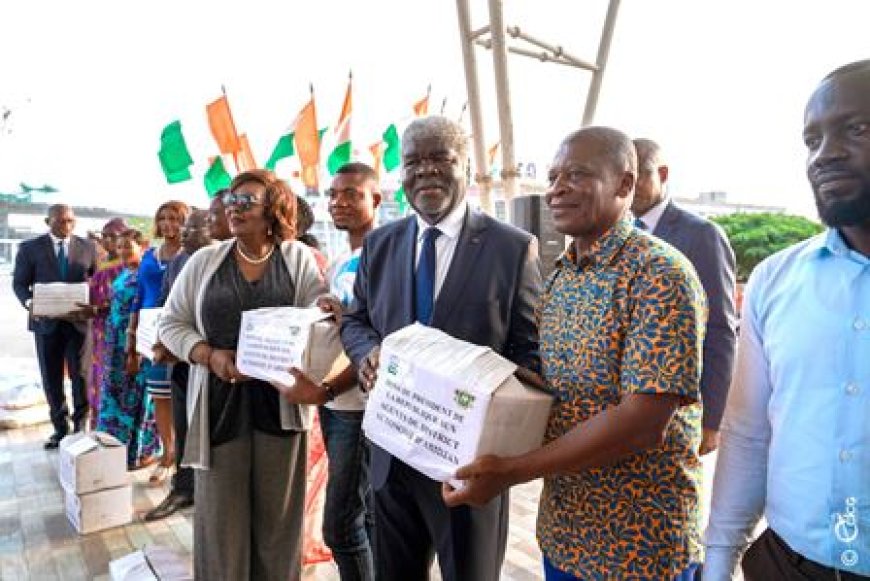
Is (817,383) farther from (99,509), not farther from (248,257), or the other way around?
(99,509)

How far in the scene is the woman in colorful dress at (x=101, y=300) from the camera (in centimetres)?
434

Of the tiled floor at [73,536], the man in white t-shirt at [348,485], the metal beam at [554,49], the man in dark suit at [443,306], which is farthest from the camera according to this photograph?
the metal beam at [554,49]

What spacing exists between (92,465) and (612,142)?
3.29m

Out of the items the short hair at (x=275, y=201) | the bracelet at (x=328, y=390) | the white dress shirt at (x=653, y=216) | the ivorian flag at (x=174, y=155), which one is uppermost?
the ivorian flag at (x=174, y=155)

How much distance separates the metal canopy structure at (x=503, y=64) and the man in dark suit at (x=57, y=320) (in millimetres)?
3512

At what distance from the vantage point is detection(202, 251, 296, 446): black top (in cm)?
212

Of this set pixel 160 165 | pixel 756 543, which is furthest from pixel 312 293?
pixel 160 165

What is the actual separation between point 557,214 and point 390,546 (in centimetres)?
102

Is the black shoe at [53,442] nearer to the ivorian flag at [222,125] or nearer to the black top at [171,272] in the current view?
the black top at [171,272]

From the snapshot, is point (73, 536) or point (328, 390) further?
point (73, 536)

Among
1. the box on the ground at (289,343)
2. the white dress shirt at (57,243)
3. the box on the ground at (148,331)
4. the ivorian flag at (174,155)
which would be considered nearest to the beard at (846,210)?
the box on the ground at (289,343)

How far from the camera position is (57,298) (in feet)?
14.1

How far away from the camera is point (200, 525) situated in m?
2.15

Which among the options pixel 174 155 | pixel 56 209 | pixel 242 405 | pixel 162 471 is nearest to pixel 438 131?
pixel 242 405
